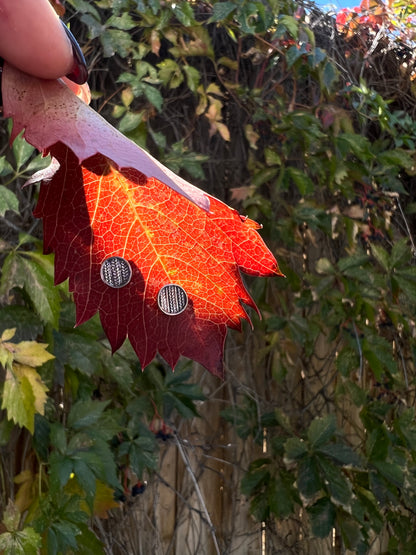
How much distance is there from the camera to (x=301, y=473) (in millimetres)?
2119

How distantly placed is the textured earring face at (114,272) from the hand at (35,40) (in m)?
0.05

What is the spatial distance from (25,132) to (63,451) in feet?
4.86

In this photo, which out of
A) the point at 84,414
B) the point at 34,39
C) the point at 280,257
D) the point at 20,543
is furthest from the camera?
the point at 280,257

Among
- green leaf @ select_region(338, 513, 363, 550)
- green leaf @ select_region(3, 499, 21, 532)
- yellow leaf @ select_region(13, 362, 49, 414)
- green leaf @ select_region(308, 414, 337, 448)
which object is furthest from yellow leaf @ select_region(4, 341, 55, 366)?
green leaf @ select_region(338, 513, 363, 550)

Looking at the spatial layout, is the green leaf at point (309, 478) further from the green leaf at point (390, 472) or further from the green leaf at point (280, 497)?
the green leaf at point (390, 472)

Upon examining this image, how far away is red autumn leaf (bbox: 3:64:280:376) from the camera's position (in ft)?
0.71

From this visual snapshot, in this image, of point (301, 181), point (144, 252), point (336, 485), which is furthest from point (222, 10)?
point (144, 252)

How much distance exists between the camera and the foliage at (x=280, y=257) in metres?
1.86

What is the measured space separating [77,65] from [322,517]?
211 centimetres

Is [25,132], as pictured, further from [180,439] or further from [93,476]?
[180,439]

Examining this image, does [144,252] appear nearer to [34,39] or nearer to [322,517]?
[34,39]

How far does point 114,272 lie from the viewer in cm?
22

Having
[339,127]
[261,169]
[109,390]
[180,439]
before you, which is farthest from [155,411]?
[339,127]

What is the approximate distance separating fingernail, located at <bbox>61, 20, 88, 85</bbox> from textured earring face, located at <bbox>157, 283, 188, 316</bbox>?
0.20ft
